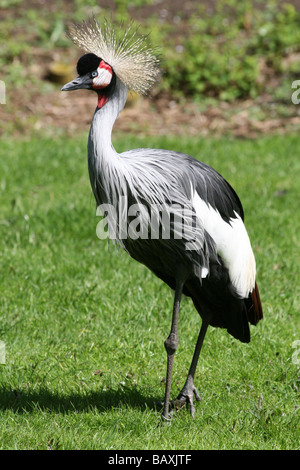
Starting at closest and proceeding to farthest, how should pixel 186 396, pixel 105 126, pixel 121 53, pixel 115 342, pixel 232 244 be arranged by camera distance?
pixel 105 126 < pixel 121 53 < pixel 232 244 < pixel 186 396 < pixel 115 342

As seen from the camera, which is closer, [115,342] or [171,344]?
[171,344]

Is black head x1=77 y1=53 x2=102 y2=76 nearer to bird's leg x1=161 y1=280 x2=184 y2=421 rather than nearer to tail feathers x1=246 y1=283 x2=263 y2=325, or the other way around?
bird's leg x1=161 y1=280 x2=184 y2=421

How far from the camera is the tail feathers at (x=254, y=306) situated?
400 centimetres

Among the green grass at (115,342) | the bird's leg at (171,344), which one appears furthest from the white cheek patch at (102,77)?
the green grass at (115,342)

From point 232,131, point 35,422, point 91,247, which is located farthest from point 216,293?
point 232,131

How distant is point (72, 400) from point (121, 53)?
1946 mm

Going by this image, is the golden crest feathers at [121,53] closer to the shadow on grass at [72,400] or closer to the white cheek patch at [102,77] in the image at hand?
the white cheek patch at [102,77]

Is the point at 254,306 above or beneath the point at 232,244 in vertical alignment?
beneath

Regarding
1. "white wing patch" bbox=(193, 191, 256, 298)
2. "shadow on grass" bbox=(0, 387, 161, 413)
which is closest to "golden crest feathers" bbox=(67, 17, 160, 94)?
"white wing patch" bbox=(193, 191, 256, 298)

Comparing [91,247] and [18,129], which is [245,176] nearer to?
[91,247]

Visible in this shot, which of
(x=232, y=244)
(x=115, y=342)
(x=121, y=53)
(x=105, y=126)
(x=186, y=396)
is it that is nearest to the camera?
(x=105, y=126)

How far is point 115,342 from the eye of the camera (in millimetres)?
4684

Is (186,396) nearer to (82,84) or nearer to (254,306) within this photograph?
(254,306)

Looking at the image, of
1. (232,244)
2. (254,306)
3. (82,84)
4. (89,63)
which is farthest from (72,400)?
(89,63)
